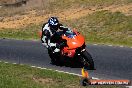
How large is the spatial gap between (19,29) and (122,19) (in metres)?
8.86

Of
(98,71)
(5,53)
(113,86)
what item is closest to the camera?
(113,86)

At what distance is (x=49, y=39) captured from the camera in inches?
699

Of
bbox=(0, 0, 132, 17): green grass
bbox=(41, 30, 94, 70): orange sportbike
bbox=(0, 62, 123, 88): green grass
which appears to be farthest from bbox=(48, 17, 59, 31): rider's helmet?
bbox=(0, 0, 132, 17): green grass

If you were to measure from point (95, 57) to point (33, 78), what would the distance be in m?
5.42

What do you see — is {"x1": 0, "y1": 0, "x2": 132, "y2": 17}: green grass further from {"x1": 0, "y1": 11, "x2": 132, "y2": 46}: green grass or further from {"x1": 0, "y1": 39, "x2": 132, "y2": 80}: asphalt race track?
{"x1": 0, "y1": 39, "x2": 132, "y2": 80}: asphalt race track

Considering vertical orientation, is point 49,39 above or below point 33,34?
above

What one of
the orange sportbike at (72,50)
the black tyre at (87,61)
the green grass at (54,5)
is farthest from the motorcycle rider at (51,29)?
the green grass at (54,5)

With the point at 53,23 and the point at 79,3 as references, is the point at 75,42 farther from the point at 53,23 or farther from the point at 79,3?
the point at 79,3

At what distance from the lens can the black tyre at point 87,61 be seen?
1639 centimetres

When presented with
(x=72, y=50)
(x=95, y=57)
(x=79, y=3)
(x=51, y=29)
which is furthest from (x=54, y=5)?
(x=72, y=50)

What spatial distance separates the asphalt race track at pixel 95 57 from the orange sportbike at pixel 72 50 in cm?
42

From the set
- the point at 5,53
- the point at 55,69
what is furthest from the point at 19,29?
the point at 55,69

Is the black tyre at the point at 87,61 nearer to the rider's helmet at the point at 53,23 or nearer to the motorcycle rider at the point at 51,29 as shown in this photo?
the motorcycle rider at the point at 51,29

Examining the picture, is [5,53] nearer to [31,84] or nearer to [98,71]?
[98,71]
